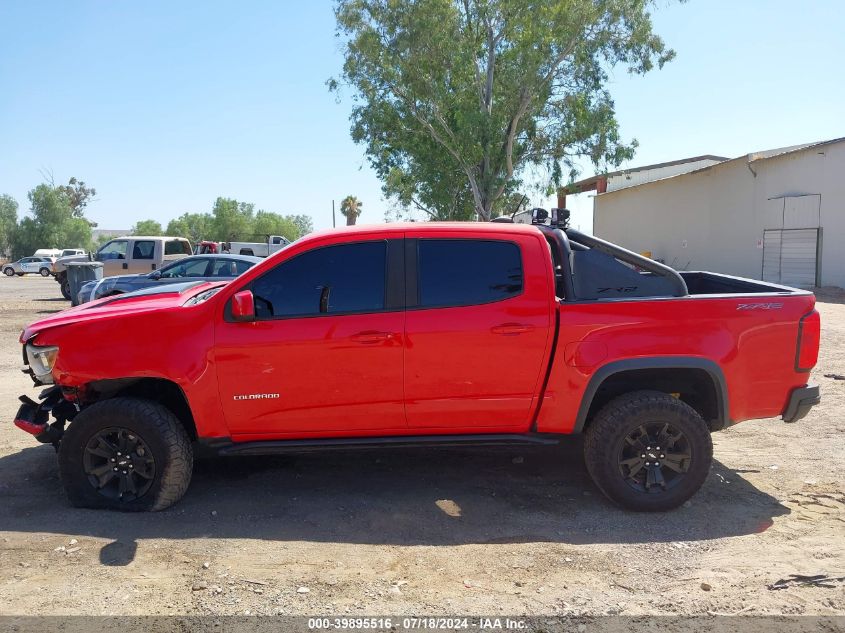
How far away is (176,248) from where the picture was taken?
72.4ft

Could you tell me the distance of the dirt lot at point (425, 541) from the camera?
3.46 meters

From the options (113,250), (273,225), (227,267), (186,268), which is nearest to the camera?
(227,267)

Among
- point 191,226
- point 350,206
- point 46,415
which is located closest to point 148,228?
point 191,226

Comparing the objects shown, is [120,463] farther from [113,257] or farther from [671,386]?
[113,257]

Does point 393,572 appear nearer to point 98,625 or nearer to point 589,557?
point 589,557

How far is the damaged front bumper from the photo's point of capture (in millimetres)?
4688

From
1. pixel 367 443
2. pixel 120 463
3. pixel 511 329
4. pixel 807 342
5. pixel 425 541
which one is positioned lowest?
pixel 425 541

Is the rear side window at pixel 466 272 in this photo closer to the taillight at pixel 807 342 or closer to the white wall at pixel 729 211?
the taillight at pixel 807 342

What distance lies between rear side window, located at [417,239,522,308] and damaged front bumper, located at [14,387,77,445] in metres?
2.64

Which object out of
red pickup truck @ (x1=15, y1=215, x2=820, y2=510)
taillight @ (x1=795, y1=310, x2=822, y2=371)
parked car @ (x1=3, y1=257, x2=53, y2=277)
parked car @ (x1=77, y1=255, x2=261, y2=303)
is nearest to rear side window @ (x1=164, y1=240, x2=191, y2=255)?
parked car @ (x1=77, y1=255, x2=261, y2=303)

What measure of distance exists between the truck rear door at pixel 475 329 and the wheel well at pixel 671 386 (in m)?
0.58

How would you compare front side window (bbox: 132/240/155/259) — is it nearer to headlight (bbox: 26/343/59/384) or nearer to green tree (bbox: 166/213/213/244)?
headlight (bbox: 26/343/59/384)

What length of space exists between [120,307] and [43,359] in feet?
1.94

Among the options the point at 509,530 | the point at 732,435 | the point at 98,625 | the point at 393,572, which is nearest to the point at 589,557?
the point at 509,530
